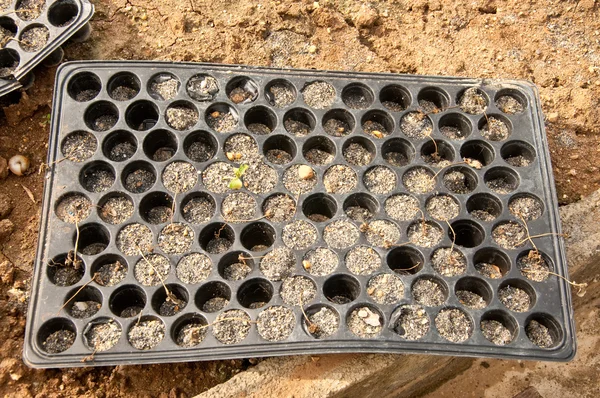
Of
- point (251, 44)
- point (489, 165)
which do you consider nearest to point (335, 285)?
point (489, 165)

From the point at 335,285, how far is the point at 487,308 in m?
0.62

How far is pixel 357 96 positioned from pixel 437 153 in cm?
46

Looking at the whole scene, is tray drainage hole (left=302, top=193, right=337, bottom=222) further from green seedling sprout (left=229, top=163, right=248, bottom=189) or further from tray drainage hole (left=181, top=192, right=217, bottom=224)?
tray drainage hole (left=181, top=192, right=217, bottom=224)

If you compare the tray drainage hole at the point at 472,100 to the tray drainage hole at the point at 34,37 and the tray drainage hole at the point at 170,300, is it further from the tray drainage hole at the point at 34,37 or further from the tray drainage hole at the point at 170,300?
the tray drainage hole at the point at 34,37

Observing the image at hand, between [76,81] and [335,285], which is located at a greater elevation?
[76,81]

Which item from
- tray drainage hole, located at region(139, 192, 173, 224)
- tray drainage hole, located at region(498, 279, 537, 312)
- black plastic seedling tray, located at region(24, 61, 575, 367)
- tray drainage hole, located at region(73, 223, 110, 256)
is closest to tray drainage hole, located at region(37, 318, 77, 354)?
black plastic seedling tray, located at region(24, 61, 575, 367)

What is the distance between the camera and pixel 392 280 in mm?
2424

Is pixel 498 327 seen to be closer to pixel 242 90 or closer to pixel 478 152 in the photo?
pixel 478 152

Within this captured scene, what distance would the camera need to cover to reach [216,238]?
2.56 m

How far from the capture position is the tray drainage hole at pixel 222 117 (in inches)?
106

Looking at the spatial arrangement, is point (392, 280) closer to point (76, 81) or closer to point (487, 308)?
point (487, 308)

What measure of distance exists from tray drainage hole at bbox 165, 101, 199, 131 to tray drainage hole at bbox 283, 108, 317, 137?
1.37ft

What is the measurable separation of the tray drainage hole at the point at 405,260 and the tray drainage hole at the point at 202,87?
1.08 meters

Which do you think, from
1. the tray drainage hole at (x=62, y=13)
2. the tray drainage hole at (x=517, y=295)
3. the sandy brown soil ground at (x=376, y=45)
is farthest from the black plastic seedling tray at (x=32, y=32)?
the tray drainage hole at (x=517, y=295)
